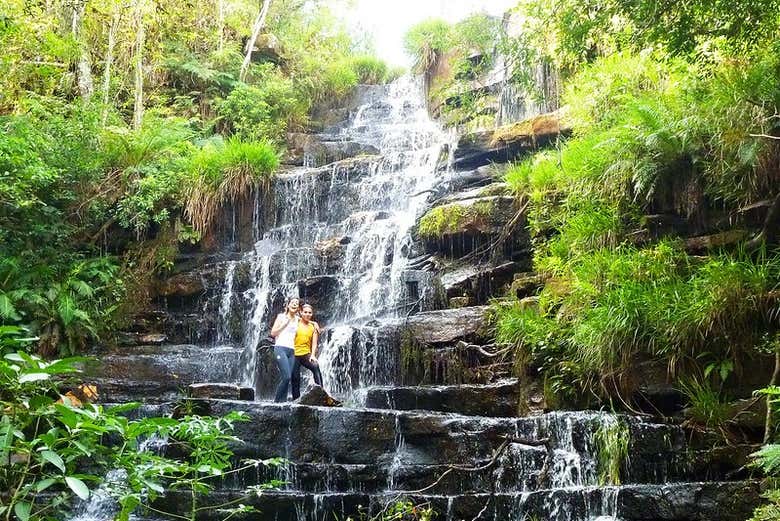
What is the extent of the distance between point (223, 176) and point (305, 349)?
5.71 meters

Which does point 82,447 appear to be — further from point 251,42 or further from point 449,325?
point 251,42

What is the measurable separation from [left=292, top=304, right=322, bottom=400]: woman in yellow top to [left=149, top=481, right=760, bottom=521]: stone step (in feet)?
8.69

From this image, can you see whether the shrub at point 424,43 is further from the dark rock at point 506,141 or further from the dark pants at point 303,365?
the dark pants at point 303,365

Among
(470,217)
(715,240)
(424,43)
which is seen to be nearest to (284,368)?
(470,217)

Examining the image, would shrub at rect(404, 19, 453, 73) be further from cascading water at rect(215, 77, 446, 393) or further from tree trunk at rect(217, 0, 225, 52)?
tree trunk at rect(217, 0, 225, 52)

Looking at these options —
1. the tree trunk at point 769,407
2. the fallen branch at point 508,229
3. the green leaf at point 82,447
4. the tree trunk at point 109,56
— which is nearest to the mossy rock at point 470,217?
the fallen branch at point 508,229

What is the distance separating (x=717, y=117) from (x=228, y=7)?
49.5ft

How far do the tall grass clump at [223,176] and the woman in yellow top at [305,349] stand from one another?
4887 mm

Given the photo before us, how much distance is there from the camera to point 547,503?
18.2 ft

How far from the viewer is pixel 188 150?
13891mm

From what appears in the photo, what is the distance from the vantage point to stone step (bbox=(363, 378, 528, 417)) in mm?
7801

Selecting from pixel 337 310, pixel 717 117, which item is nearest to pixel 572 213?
pixel 717 117

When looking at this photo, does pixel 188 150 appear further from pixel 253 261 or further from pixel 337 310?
pixel 337 310

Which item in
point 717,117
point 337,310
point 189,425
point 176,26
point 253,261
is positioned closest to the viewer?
point 189,425
